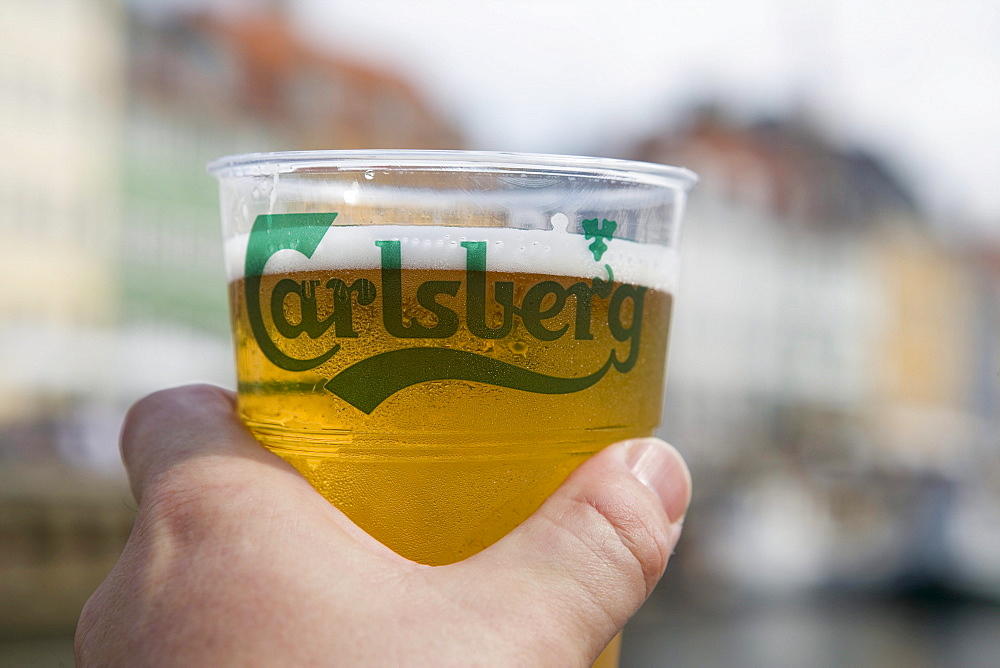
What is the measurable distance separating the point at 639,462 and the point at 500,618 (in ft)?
0.85

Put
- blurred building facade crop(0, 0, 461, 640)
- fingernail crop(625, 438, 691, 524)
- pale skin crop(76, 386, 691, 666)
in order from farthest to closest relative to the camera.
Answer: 1. blurred building facade crop(0, 0, 461, 640)
2. fingernail crop(625, 438, 691, 524)
3. pale skin crop(76, 386, 691, 666)

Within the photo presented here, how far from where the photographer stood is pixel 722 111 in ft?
80.4

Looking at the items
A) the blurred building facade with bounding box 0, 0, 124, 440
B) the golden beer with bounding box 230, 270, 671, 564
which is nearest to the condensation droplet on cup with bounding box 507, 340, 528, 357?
the golden beer with bounding box 230, 270, 671, 564

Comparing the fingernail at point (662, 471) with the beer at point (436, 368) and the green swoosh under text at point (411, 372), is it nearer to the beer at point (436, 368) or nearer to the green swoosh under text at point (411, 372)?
the beer at point (436, 368)

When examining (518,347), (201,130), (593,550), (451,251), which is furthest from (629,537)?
(201,130)

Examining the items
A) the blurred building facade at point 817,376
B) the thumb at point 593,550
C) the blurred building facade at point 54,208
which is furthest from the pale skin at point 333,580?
the blurred building facade at point 817,376

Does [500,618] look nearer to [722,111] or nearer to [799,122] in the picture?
[722,111]

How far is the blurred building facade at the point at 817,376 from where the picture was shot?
2275 centimetres

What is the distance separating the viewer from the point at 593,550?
2.89 ft

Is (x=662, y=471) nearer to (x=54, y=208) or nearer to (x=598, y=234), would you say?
(x=598, y=234)

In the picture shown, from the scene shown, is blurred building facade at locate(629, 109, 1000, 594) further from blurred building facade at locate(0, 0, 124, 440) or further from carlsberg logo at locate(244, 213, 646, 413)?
carlsberg logo at locate(244, 213, 646, 413)

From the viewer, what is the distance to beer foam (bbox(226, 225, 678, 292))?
87cm

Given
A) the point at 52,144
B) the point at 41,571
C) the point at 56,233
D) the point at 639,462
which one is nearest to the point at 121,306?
the point at 56,233

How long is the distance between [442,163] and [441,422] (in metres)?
0.24
